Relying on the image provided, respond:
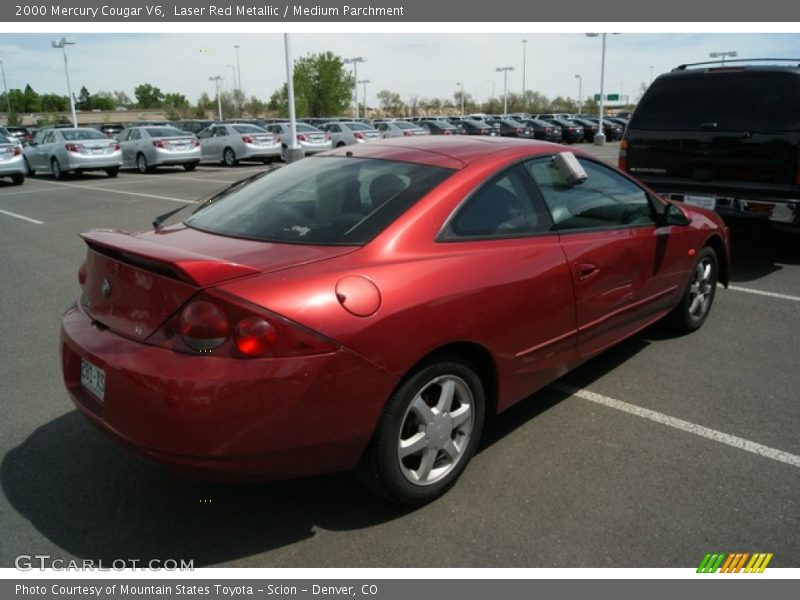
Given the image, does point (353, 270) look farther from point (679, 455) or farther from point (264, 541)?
point (679, 455)

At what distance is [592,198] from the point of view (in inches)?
154

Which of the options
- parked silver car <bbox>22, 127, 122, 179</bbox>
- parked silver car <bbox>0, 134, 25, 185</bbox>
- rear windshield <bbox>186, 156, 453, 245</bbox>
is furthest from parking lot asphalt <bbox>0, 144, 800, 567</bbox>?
parked silver car <bbox>22, 127, 122, 179</bbox>

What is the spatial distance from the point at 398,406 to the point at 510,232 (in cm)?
114

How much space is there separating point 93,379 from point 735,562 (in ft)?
8.94

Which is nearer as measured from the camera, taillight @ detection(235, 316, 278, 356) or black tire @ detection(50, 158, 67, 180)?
taillight @ detection(235, 316, 278, 356)

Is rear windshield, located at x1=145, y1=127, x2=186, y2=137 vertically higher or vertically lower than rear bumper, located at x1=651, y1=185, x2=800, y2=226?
higher

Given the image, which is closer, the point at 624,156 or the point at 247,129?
the point at 624,156

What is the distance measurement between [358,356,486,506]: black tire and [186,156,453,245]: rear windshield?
681 millimetres

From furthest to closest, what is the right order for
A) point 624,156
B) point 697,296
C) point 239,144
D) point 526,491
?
1. point 239,144
2. point 624,156
3. point 697,296
4. point 526,491

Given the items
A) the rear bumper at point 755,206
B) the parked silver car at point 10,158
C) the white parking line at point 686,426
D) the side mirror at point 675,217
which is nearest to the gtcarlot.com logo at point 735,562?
the white parking line at point 686,426

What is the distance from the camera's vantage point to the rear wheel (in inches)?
784

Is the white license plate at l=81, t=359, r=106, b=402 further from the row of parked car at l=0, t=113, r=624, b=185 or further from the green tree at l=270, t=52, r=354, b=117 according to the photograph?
the green tree at l=270, t=52, r=354, b=117

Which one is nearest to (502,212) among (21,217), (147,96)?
(21,217)

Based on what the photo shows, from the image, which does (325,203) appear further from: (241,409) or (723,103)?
(723,103)
